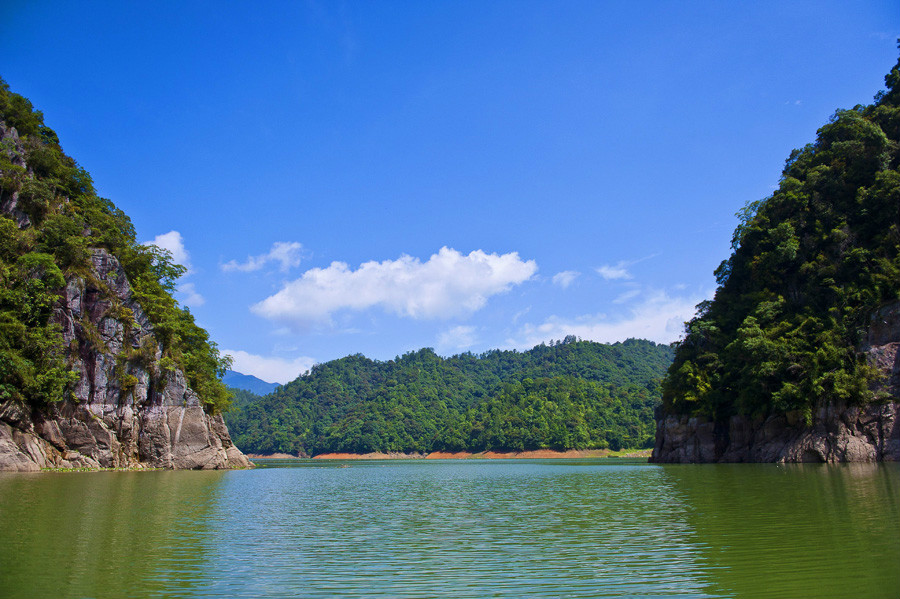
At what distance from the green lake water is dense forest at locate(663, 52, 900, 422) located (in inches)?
1027

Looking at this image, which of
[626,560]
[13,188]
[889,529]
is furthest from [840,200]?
[13,188]

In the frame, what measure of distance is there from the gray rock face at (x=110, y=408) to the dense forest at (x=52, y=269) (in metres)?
0.49

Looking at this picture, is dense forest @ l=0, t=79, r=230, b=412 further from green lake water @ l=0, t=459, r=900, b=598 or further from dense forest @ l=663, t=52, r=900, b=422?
dense forest @ l=663, t=52, r=900, b=422

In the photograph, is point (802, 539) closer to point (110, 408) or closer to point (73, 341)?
point (73, 341)

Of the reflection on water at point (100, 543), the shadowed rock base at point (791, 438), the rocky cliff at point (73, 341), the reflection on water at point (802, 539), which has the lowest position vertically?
the reflection on water at point (802, 539)

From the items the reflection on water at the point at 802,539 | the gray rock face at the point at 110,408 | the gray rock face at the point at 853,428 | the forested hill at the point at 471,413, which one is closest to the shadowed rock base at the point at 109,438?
the gray rock face at the point at 110,408

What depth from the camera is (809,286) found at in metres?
51.8

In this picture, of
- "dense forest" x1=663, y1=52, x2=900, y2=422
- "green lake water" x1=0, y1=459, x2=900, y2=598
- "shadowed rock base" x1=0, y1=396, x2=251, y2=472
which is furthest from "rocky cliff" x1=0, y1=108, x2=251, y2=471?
"dense forest" x1=663, y1=52, x2=900, y2=422

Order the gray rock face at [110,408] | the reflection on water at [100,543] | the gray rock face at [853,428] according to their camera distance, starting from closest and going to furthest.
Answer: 1. the reflection on water at [100,543]
2. the gray rock face at [110,408]
3. the gray rock face at [853,428]

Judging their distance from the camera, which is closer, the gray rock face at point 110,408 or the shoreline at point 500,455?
the gray rock face at point 110,408

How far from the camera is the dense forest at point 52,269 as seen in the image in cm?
4112

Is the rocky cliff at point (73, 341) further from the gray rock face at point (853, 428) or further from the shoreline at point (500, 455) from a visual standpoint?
the shoreline at point (500, 455)

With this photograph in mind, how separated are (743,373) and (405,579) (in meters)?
50.4

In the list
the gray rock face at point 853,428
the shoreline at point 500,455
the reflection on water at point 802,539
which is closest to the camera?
the reflection on water at point 802,539
